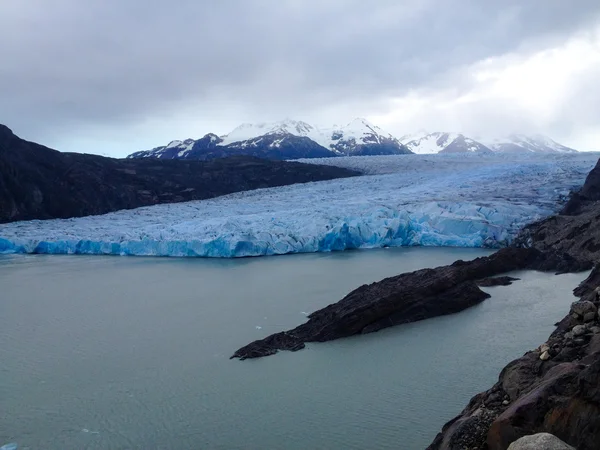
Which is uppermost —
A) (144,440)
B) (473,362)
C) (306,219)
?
(306,219)

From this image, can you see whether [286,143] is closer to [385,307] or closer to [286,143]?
[286,143]

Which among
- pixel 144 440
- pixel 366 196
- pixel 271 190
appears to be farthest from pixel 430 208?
pixel 144 440

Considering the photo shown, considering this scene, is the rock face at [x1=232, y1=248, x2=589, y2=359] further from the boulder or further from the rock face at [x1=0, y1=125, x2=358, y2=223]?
the rock face at [x1=0, y1=125, x2=358, y2=223]

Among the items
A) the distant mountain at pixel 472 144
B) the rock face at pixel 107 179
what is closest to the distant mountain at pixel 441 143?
the distant mountain at pixel 472 144

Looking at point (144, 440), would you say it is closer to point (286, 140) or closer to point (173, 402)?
point (173, 402)

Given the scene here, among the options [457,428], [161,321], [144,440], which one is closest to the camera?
[457,428]

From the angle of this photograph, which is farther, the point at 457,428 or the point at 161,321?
the point at 161,321
